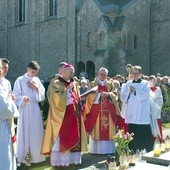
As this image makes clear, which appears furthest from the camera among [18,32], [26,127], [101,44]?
[18,32]

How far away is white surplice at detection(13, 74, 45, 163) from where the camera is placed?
7242 millimetres

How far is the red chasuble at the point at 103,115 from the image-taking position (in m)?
8.80

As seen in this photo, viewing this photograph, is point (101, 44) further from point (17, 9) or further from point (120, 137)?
point (120, 137)

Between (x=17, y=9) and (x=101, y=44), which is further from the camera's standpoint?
(x=17, y=9)

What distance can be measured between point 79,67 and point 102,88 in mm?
18239

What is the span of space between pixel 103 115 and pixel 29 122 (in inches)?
86.8

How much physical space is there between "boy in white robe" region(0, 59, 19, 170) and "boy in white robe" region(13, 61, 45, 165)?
6.81 feet

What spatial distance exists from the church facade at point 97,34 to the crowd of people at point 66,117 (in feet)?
49.7

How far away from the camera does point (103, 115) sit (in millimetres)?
8859

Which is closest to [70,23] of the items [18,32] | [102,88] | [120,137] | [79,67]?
[79,67]

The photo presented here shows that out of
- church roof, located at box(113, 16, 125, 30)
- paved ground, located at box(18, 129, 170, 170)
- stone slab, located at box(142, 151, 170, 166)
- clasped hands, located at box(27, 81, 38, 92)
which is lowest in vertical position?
paved ground, located at box(18, 129, 170, 170)

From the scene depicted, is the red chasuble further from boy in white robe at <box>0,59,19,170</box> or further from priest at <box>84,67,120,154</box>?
boy in white robe at <box>0,59,19,170</box>

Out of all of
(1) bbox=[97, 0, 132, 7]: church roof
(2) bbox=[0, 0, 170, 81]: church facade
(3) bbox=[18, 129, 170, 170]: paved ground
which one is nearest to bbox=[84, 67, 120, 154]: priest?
(3) bbox=[18, 129, 170, 170]: paved ground

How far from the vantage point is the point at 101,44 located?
2455 cm
